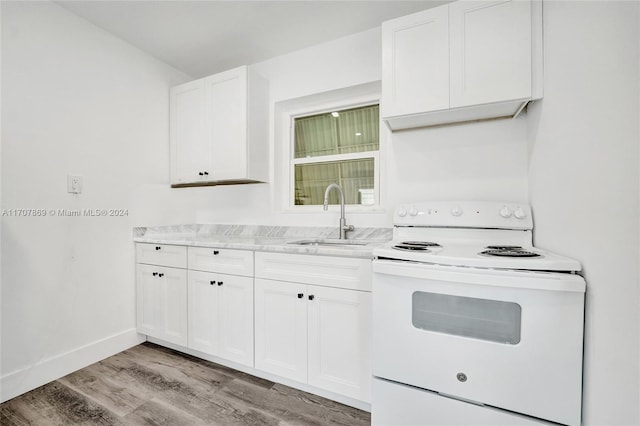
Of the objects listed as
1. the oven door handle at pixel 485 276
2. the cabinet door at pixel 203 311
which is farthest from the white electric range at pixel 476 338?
the cabinet door at pixel 203 311

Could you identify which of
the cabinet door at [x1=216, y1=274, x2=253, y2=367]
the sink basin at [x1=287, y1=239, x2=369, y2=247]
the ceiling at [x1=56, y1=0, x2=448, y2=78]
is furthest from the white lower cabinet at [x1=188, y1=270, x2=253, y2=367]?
the ceiling at [x1=56, y1=0, x2=448, y2=78]

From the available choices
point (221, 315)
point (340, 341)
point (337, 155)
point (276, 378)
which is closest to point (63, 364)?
point (221, 315)

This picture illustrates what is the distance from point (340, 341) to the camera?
156 cm

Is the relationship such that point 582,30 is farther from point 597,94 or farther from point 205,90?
point 205,90

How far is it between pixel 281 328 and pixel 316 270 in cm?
42

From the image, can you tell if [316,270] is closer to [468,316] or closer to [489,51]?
[468,316]

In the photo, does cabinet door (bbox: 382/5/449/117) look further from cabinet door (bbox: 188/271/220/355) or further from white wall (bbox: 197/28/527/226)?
cabinet door (bbox: 188/271/220/355)

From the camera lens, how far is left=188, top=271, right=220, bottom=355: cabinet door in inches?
76.9

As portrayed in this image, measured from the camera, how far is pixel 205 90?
7.97 feet

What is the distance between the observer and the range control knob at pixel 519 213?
5.00ft

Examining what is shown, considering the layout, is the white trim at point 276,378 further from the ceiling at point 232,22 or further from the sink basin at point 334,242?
the ceiling at point 232,22

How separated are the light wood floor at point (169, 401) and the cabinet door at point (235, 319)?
0.15m

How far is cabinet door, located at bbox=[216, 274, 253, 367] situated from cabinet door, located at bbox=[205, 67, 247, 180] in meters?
0.86

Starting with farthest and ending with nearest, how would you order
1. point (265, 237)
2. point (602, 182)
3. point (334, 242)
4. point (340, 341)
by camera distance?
point (265, 237)
point (334, 242)
point (340, 341)
point (602, 182)
